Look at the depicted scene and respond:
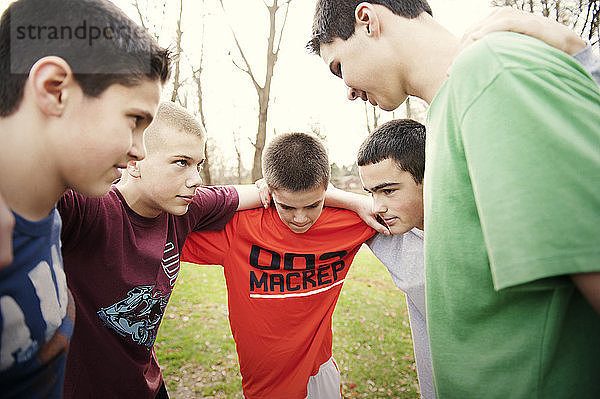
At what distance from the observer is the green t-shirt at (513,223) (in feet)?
2.49

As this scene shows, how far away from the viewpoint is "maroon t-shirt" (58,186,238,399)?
1.83 m

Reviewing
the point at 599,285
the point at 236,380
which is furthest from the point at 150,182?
the point at 236,380

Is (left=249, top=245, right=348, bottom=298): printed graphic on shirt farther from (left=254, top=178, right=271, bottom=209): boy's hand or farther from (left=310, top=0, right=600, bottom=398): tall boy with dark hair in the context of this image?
(left=310, top=0, right=600, bottom=398): tall boy with dark hair

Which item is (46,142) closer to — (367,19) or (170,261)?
(170,261)

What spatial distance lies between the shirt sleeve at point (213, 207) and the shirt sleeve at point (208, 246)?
0.20 ft

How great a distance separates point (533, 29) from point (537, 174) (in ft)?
2.43

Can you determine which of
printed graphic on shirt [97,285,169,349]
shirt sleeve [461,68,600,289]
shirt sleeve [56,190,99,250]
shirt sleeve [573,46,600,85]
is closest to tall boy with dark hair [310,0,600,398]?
shirt sleeve [461,68,600,289]

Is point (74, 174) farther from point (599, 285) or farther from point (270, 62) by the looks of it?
point (270, 62)

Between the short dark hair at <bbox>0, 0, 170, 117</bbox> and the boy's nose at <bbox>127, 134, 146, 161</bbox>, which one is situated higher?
the short dark hair at <bbox>0, 0, 170, 117</bbox>

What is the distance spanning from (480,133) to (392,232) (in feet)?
5.95

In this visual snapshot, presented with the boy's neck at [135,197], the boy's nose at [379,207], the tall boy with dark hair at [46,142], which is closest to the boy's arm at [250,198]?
the boy's neck at [135,197]

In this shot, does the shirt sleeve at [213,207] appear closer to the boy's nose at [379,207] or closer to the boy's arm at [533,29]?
the boy's nose at [379,207]

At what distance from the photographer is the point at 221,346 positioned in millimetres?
6520

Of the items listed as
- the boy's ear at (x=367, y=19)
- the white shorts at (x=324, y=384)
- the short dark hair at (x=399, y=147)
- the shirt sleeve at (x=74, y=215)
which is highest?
the boy's ear at (x=367, y=19)
